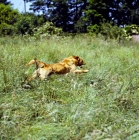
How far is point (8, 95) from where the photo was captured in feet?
10.7

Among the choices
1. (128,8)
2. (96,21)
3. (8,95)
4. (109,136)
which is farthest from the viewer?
(128,8)

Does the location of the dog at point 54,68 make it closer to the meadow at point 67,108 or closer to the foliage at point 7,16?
the meadow at point 67,108

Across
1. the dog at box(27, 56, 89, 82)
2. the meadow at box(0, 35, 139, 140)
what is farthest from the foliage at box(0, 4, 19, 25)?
the meadow at box(0, 35, 139, 140)

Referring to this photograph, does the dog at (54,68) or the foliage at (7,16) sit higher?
the foliage at (7,16)

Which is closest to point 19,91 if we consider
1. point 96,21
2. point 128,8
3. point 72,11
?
point 96,21

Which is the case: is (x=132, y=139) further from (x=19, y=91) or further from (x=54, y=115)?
(x=19, y=91)

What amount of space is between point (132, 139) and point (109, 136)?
0.20 metres

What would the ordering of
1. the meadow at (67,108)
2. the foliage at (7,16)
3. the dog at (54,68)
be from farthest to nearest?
the foliage at (7,16) → the dog at (54,68) → the meadow at (67,108)

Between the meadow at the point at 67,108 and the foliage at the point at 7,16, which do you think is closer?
the meadow at the point at 67,108

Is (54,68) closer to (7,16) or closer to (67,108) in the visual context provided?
(67,108)

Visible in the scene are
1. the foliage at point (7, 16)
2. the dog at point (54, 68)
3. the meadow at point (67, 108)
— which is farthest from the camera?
the foliage at point (7, 16)

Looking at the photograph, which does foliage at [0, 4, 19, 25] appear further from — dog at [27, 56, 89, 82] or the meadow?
the meadow

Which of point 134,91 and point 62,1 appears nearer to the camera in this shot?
point 134,91

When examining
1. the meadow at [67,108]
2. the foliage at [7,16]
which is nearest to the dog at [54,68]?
the meadow at [67,108]
